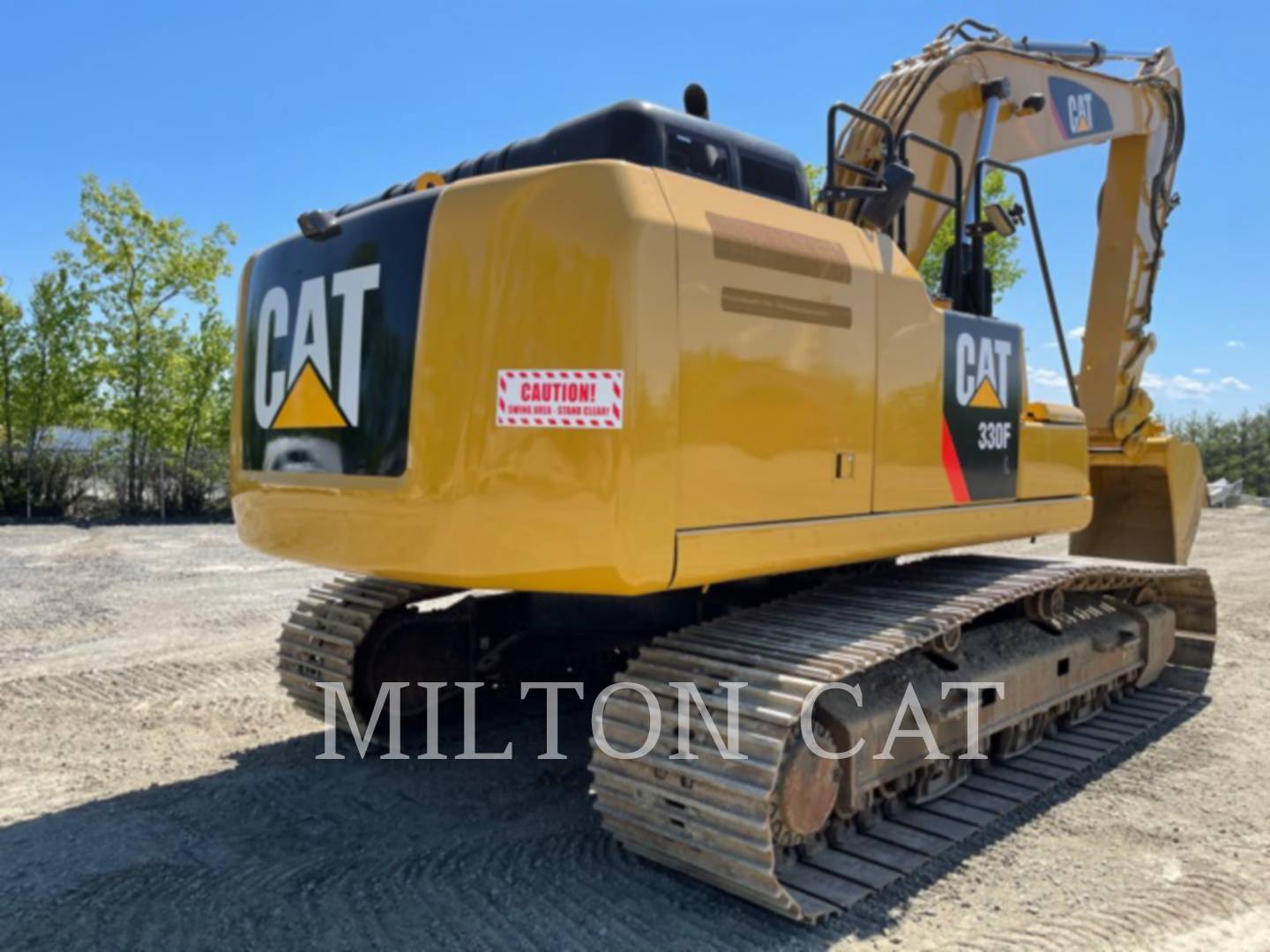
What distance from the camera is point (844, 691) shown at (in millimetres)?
3771

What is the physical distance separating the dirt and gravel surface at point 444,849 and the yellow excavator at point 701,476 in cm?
20

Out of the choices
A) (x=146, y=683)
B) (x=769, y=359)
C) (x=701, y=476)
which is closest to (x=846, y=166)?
(x=769, y=359)

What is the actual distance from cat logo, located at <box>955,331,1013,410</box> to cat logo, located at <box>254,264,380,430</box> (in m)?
2.40

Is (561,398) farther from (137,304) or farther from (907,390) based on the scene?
(137,304)

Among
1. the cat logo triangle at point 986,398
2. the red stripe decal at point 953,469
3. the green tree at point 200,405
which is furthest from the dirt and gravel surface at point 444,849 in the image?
the green tree at point 200,405

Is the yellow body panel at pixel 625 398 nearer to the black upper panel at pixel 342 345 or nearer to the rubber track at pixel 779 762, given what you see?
the black upper panel at pixel 342 345

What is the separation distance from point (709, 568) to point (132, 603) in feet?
24.3

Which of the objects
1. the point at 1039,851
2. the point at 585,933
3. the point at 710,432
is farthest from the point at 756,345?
the point at 1039,851

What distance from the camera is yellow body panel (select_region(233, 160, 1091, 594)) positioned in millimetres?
3078

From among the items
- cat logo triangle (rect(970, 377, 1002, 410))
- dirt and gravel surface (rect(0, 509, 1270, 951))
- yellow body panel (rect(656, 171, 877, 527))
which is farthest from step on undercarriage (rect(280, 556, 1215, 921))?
Result: cat logo triangle (rect(970, 377, 1002, 410))

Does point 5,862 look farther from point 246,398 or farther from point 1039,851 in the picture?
point 1039,851

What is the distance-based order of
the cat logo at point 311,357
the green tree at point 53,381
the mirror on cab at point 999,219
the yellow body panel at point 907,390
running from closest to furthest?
the cat logo at point 311,357
the yellow body panel at point 907,390
the mirror on cab at point 999,219
the green tree at point 53,381

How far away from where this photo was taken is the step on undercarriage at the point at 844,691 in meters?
3.25

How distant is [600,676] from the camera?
6.14 metres
